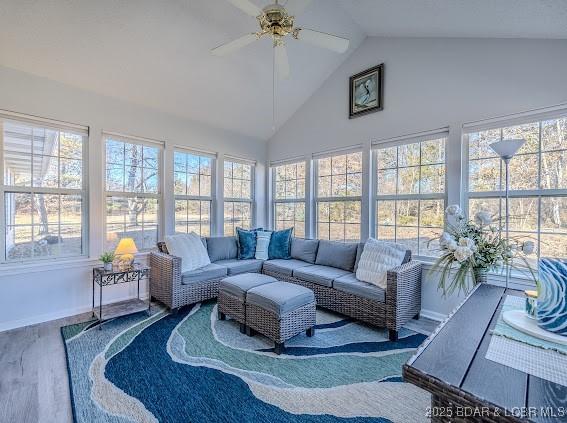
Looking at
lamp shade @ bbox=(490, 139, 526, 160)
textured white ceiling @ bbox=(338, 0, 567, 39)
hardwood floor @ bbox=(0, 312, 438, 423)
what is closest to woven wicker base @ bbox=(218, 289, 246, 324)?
hardwood floor @ bbox=(0, 312, 438, 423)

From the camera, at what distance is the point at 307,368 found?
210 cm

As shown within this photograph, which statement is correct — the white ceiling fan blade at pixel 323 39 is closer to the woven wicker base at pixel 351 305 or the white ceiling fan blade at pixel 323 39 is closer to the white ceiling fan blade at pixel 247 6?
the white ceiling fan blade at pixel 247 6

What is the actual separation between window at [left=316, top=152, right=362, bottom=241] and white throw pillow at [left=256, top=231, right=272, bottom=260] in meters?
0.86

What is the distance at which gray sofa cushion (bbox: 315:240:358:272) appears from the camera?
3.46m

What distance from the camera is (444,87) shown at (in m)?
2.96

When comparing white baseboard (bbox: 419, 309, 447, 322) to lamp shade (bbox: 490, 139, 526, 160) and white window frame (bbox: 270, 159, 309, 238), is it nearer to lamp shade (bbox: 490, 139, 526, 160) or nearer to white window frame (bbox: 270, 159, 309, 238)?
lamp shade (bbox: 490, 139, 526, 160)

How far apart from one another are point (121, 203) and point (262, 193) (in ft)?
7.71

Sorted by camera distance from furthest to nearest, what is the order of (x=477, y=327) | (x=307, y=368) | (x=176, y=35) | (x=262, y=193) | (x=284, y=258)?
(x=262, y=193) → (x=284, y=258) → (x=176, y=35) → (x=307, y=368) → (x=477, y=327)

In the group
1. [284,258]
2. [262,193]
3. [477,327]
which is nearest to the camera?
[477,327]

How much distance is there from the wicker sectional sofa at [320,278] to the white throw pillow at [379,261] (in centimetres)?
8

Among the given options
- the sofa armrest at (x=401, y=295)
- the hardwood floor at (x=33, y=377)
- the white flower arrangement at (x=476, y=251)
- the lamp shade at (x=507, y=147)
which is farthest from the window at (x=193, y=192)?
the lamp shade at (x=507, y=147)

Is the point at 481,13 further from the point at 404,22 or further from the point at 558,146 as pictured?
the point at 558,146

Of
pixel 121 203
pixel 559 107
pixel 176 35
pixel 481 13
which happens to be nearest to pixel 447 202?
pixel 559 107

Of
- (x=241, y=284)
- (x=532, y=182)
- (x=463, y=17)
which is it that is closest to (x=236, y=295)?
(x=241, y=284)
